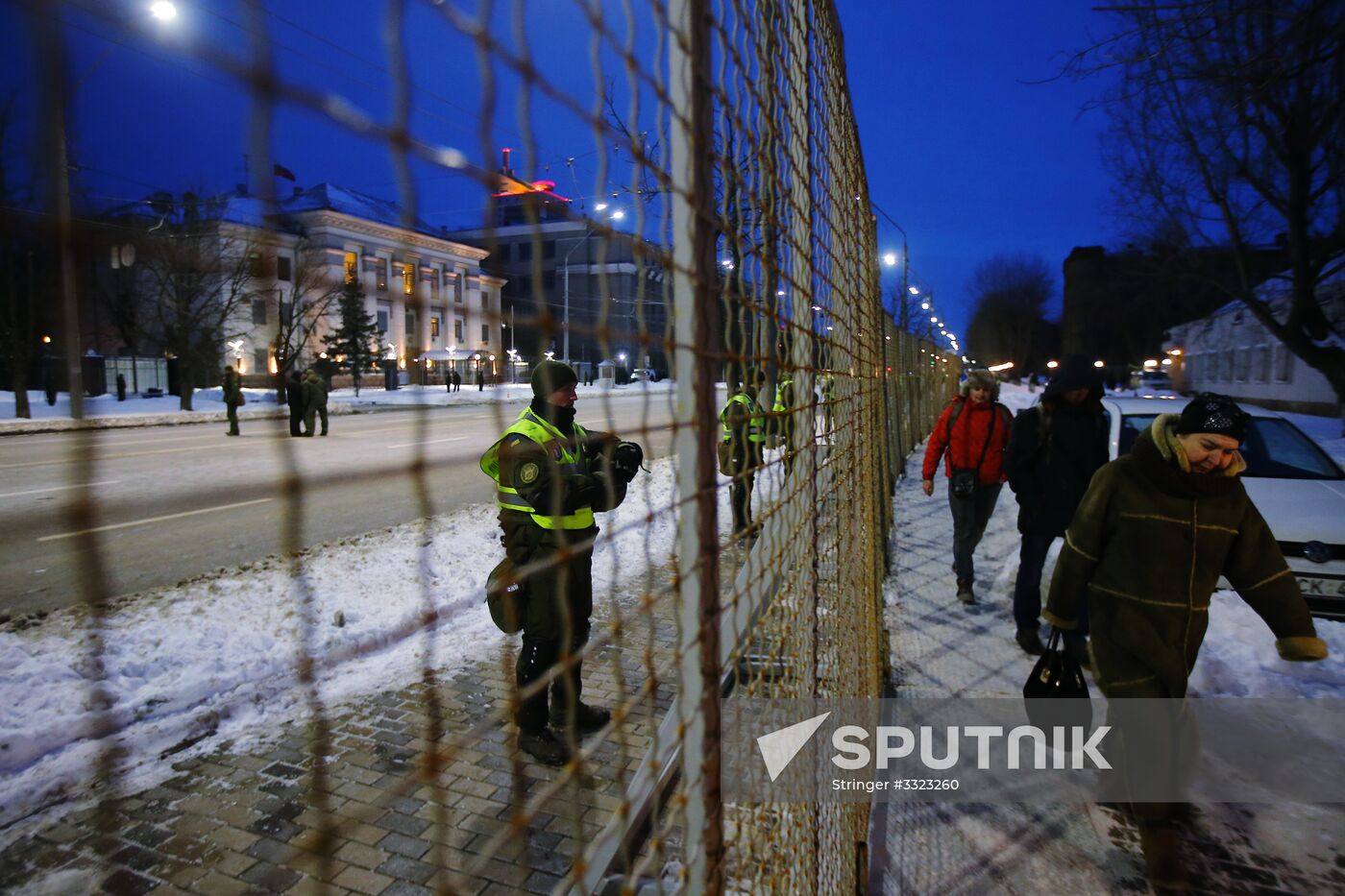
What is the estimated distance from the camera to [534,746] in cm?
387

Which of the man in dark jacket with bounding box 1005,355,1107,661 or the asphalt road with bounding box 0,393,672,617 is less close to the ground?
the man in dark jacket with bounding box 1005,355,1107,661

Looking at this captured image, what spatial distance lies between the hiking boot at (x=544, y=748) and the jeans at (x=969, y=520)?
3727mm

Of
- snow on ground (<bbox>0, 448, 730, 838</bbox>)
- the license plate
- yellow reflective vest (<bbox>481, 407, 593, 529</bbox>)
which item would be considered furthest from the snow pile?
yellow reflective vest (<bbox>481, 407, 593, 529</bbox>)

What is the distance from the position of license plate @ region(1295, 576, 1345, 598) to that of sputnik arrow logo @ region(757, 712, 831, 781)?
4859 mm

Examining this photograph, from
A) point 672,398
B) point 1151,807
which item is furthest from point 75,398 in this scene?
point 1151,807

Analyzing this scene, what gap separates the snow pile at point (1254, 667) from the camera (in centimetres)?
443

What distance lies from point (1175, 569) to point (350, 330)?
3222mm

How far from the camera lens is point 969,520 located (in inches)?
247

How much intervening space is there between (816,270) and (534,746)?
2685mm

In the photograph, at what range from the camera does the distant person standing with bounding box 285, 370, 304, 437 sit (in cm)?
87

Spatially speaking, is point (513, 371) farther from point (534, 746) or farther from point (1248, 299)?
point (1248, 299)

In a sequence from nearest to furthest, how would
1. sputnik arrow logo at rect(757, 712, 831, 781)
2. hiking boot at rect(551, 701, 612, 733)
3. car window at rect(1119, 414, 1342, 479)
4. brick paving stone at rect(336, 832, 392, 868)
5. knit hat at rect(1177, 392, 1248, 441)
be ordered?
1. sputnik arrow logo at rect(757, 712, 831, 781)
2. knit hat at rect(1177, 392, 1248, 441)
3. brick paving stone at rect(336, 832, 392, 868)
4. hiking boot at rect(551, 701, 612, 733)
5. car window at rect(1119, 414, 1342, 479)

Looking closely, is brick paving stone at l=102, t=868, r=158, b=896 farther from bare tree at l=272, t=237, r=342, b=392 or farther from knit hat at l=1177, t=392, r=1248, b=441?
knit hat at l=1177, t=392, r=1248, b=441

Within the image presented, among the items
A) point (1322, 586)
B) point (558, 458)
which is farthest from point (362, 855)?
point (1322, 586)
